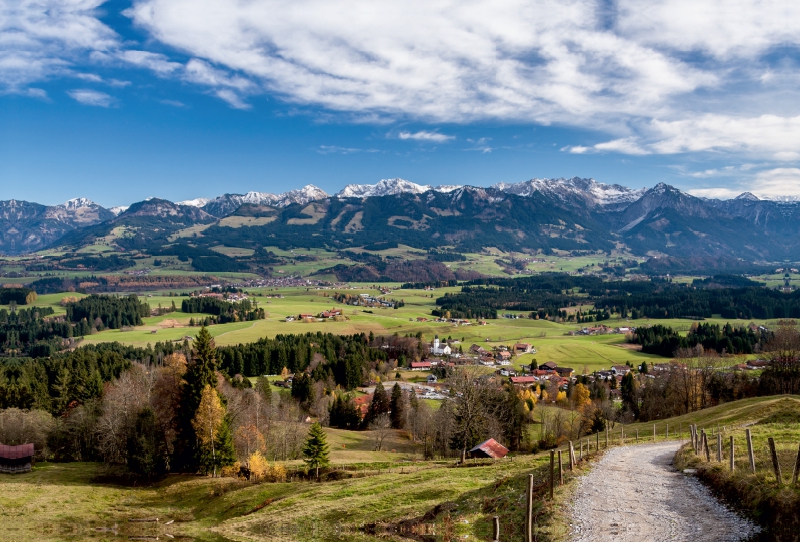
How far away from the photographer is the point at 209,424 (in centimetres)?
4578

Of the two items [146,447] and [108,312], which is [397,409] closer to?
[146,447]

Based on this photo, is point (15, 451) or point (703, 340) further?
point (703, 340)

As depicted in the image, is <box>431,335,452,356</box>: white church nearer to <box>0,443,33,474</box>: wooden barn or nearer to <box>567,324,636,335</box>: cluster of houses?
<box>567,324,636,335</box>: cluster of houses

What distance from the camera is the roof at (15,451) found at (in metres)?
47.7

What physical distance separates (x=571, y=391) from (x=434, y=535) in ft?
286

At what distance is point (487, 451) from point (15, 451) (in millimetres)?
47190

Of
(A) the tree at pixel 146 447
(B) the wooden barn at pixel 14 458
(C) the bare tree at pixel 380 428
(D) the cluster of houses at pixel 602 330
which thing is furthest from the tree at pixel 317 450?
(D) the cluster of houses at pixel 602 330

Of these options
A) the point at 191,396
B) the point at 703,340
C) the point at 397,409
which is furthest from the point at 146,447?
the point at 703,340

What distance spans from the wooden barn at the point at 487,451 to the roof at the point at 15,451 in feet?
147

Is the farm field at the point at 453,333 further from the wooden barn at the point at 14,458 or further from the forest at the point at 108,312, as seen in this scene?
the wooden barn at the point at 14,458

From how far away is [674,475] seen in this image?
908 inches

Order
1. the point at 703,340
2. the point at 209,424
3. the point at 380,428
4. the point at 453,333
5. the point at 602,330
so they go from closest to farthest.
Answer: the point at 209,424 → the point at 380,428 → the point at 703,340 → the point at 453,333 → the point at 602,330

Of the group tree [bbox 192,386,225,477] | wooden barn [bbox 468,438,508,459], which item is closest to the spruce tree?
tree [bbox 192,386,225,477]

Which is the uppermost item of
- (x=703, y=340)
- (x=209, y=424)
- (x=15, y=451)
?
(x=209, y=424)
